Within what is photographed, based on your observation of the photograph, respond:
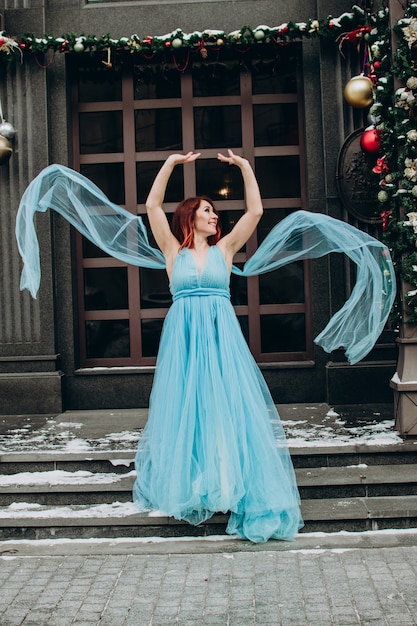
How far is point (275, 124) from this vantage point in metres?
8.47

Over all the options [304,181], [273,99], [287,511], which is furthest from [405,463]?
[273,99]

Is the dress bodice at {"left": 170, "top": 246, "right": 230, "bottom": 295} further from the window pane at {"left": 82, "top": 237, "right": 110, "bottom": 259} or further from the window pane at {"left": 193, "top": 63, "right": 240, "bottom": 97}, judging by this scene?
the window pane at {"left": 193, "top": 63, "right": 240, "bottom": 97}

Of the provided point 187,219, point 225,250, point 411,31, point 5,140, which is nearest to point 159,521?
point 225,250

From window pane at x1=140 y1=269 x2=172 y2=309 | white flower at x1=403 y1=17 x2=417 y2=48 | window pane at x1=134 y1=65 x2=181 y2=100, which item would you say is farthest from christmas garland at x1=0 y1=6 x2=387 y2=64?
window pane at x1=140 y1=269 x2=172 y2=309

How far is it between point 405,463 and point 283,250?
2012mm

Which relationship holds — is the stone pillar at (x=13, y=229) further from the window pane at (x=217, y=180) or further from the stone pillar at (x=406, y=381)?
the stone pillar at (x=406, y=381)

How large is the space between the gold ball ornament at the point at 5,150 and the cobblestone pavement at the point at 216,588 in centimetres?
445

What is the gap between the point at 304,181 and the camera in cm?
839

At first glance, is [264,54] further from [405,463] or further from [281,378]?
[405,463]

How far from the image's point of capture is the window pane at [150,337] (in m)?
8.52

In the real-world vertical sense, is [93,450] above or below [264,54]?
below

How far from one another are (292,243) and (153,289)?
2.88m

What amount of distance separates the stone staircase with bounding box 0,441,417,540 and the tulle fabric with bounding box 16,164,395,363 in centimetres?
91

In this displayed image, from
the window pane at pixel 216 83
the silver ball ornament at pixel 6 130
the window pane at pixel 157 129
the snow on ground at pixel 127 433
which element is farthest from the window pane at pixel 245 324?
the silver ball ornament at pixel 6 130
